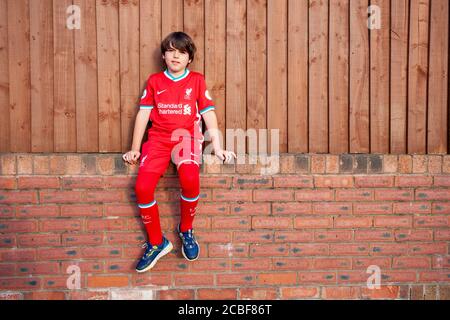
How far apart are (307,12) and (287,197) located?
1.40m

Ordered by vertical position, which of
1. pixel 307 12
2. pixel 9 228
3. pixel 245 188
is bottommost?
pixel 9 228

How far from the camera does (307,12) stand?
3.47 m

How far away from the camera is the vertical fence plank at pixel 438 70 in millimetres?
3518

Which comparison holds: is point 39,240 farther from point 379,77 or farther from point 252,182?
point 379,77

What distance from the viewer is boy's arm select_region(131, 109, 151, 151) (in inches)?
129

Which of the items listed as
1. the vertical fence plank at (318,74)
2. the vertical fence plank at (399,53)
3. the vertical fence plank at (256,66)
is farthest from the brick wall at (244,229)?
the vertical fence plank at (399,53)

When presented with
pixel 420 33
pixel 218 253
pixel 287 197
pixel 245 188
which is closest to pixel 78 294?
pixel 218 253

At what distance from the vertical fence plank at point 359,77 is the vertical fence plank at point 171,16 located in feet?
4.25

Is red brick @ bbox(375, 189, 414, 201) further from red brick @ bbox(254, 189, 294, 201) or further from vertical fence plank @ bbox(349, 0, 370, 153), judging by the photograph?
red brick @ bbox(254, 189, 294, 201)

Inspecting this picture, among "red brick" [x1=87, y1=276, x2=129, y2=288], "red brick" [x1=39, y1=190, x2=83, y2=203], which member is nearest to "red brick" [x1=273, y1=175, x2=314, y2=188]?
"red brick" [x1=87, y1=276, x2=129, y2=288]

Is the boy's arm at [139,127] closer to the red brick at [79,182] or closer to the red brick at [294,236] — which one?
the red brick at [79,182]

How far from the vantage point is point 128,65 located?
3.41 metres

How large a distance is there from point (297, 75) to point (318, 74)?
161mm

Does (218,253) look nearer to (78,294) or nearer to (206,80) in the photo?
(78,294)
